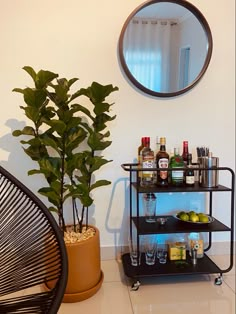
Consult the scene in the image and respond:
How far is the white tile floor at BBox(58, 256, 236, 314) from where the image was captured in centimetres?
153

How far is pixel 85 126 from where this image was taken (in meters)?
1.64

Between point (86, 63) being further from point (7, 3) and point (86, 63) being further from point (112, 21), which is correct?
point (7, 3)

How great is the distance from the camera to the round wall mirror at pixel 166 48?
188 centimetres

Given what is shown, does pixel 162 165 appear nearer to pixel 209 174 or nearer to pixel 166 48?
pixel 209 174

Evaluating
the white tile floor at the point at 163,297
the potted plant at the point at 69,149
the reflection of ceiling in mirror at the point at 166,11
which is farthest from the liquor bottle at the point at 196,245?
the reflection of ceiling in mirror at the point at 166,11

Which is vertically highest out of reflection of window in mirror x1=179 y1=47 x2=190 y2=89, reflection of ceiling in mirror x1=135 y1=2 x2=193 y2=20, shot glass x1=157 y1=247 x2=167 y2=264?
reflection of ceiling in mirror x1=135 y1=2 x2=193 y2=20

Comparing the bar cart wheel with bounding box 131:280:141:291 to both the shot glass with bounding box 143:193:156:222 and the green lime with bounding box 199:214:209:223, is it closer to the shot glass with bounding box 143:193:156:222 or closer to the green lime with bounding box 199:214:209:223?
the shot glass with bounding box 143:193:156:222

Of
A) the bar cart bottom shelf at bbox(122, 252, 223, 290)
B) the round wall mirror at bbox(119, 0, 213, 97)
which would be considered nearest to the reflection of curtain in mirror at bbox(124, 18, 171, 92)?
the round wall mirror at bbox(119, 0, 213, 97)

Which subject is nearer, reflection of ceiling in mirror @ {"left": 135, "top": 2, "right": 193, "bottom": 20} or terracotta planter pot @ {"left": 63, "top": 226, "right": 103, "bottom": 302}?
terracotta planter pot @ {"left": 63, "top": 226, "right": 103, "bottom": 302}

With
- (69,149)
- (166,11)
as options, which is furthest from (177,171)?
(166,11)

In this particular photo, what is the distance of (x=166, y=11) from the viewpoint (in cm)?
190

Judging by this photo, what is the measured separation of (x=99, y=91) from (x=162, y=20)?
0.76m

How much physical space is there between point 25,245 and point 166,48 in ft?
4.92

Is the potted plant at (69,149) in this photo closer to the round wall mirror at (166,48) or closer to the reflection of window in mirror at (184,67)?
the round wall mirror at (166,48)
